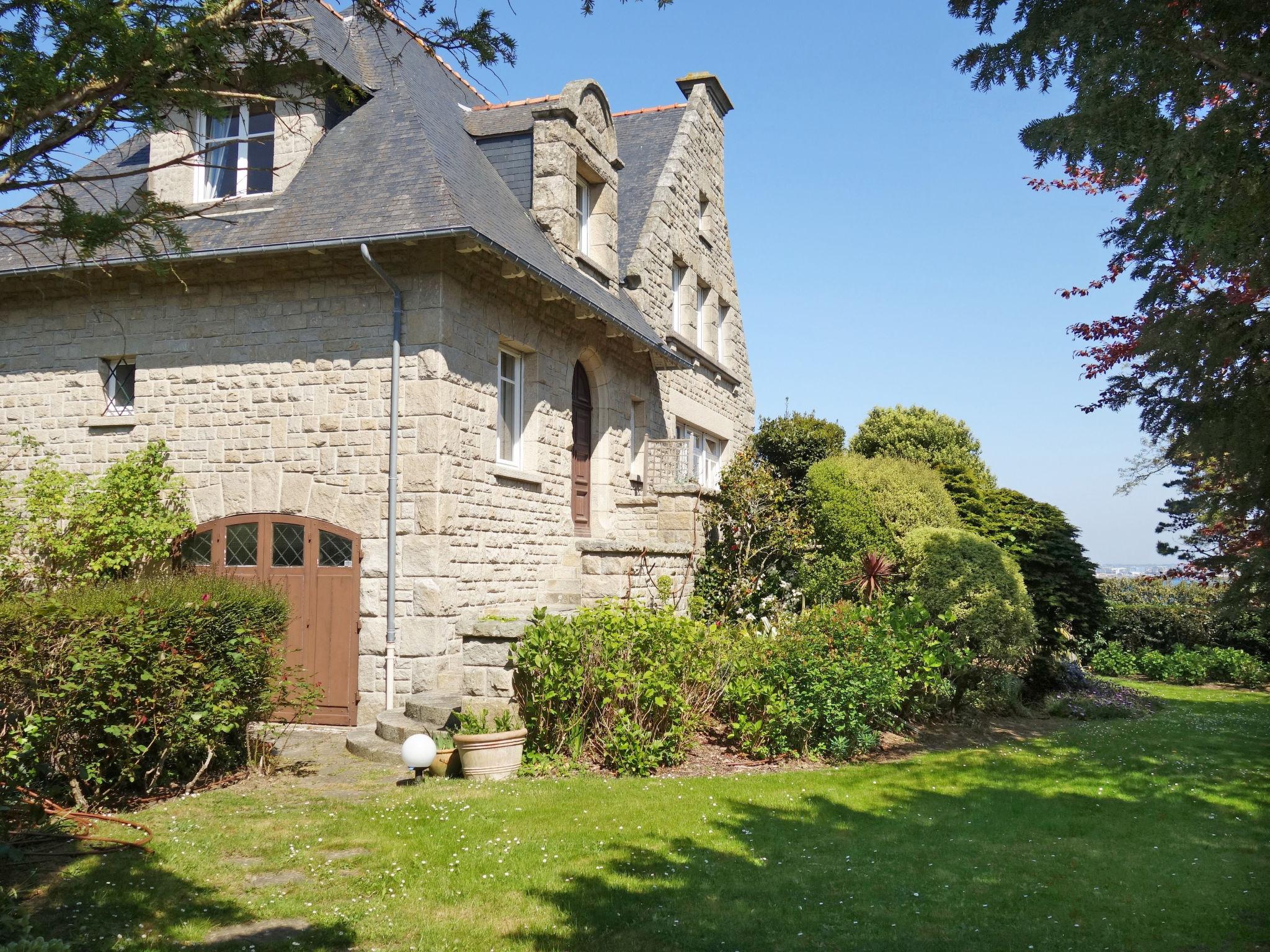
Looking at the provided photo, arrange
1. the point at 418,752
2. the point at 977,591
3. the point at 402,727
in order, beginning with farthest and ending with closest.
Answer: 1. the point at 977,591
2. the point at 402,727
3. the point at 418,752

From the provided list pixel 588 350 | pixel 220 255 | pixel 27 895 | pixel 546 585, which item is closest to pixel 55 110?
pixel 27 895

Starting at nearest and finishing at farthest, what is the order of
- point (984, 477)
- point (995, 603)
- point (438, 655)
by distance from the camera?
point (438, 655) → point (995, 603) → point (984, 477)

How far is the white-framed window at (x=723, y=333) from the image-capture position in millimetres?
18828

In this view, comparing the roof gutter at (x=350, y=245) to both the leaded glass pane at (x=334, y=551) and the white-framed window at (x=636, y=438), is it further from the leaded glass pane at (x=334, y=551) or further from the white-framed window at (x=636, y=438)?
the white-framed window at (x=636, y=438)

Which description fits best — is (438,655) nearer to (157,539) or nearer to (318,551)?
(318,551)

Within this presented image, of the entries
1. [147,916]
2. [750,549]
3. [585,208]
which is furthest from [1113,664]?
[147,916]

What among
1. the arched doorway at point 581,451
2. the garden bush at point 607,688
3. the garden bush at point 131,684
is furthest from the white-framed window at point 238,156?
the garden bush at point 607,688

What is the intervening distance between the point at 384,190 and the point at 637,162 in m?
8.13

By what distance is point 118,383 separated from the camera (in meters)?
11.2

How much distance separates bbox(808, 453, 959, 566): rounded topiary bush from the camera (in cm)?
1403

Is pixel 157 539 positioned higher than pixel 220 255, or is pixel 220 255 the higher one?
pixel 220 255

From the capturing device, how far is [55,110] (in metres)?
3.71

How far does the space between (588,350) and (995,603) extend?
6133mm

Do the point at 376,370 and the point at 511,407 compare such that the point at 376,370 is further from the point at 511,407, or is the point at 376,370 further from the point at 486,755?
the point at 486,755
